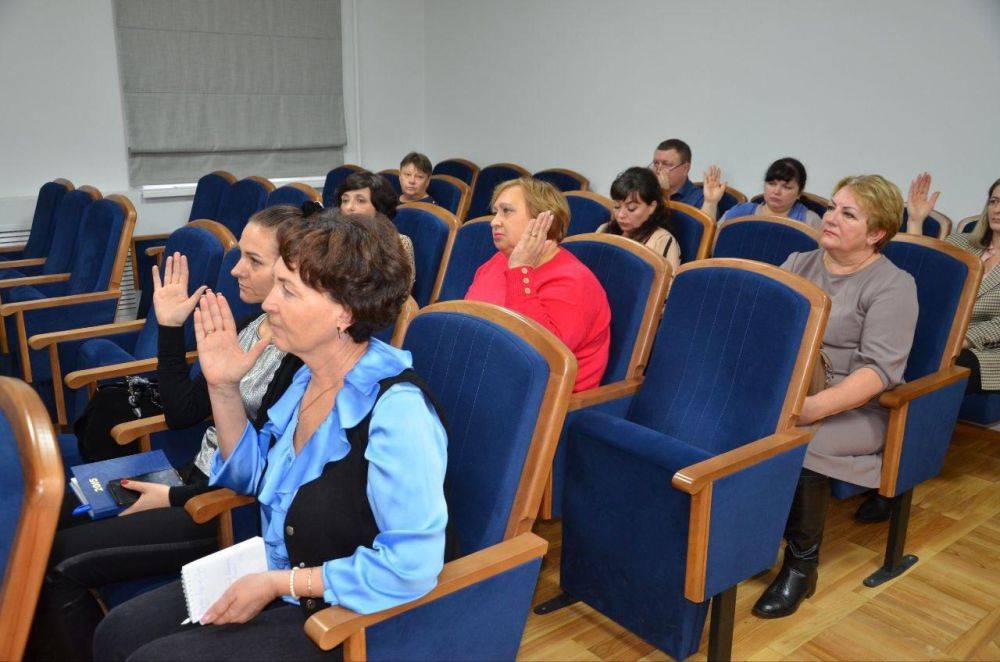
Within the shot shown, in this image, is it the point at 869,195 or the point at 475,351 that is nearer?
the point at 475,351

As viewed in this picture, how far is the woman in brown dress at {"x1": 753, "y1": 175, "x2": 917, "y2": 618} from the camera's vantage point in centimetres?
221

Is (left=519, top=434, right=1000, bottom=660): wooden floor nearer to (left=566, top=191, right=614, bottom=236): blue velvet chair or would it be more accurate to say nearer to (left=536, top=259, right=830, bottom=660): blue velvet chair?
(left=536, top=259, right=830, bottom=660): blue velvet chair

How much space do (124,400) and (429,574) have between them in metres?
1.50

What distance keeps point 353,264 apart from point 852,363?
1.54 m

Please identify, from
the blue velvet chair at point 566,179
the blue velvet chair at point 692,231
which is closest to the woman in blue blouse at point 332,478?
the blue velvet chair at point 692,231

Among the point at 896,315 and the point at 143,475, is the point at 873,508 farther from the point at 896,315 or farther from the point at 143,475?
the point at 143,475

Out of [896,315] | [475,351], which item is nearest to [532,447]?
[475,351]

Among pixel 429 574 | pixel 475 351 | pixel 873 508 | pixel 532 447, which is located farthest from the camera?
pixel 873 508

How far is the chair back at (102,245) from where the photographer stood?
3.65 meters

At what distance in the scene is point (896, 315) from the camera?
7.35 feet

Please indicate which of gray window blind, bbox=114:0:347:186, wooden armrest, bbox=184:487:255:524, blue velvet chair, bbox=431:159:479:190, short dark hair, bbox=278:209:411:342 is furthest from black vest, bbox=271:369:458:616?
gray window blind, bbox=114:0:347:186

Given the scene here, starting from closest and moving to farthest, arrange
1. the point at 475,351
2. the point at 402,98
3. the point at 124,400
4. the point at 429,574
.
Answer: the point at 429,574 → the point at 475,351 → the point at 124,400 → the point at 402,98

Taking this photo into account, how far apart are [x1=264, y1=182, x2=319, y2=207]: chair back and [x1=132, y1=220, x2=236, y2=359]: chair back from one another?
1.08 metres

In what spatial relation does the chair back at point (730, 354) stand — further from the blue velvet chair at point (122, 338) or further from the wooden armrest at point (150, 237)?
the wooden armrest at point (150, 237)
